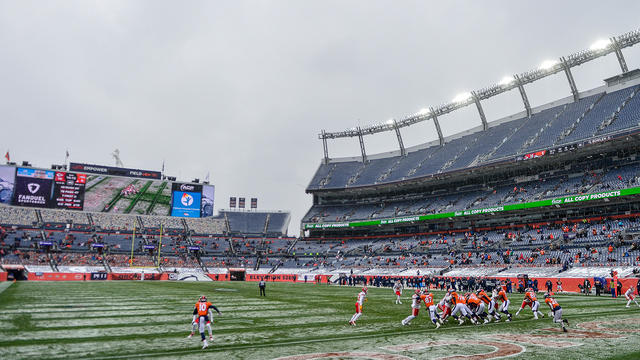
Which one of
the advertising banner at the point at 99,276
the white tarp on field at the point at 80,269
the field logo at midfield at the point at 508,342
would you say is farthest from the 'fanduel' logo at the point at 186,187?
the field logo at midfield at the point at 508,342

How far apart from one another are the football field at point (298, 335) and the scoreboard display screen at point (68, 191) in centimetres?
4772

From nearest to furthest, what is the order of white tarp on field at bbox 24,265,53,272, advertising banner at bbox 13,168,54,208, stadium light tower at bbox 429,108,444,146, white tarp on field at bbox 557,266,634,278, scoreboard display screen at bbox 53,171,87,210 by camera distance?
1. white tarp on field at bbox 557,266,634,278
2. white tarp on field at bbox 24,265,53,272
3. advertising banner at bbox 13,168,54,208
4. scoreboard display screen at bbox 53,171,87,210
5. stadium light tower at bbox 429,108,444,146

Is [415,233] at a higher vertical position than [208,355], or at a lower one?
higher

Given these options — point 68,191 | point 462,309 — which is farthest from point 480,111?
point 68,191

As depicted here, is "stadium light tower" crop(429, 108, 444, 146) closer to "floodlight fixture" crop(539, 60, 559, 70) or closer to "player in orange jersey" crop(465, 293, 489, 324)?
"floodlight fixture" crop(539, 60, 559, 70)

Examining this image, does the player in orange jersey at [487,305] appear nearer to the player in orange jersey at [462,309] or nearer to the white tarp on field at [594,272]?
the player in orange jersey at [462,309]

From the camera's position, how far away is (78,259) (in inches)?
2261

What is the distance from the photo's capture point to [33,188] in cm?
6256

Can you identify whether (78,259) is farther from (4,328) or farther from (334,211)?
(4,328)

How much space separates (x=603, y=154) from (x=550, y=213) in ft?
27.7

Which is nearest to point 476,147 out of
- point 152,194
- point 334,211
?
point 334,211

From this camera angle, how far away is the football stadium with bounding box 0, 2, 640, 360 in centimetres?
1349

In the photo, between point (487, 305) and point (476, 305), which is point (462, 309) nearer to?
point (476, 305)

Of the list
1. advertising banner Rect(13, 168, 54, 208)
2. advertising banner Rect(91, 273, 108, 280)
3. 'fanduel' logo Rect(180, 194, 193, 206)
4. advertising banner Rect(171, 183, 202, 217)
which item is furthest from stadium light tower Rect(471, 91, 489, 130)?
advertising banner Rect(13, 168, 54, 208)
